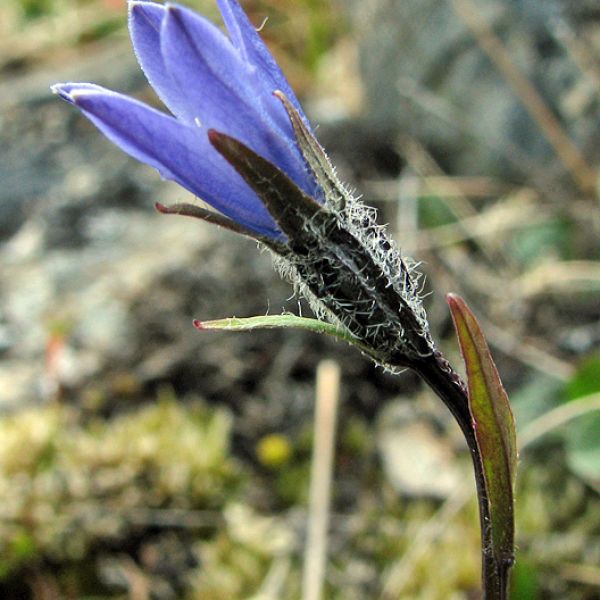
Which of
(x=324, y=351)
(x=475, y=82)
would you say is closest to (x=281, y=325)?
(x=324, y=351)

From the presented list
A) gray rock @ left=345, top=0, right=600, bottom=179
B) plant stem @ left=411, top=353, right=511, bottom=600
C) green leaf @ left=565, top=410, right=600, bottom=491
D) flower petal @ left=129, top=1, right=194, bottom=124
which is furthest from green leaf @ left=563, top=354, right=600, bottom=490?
flower petal @ left=129, top=1, right=194, bottom=124

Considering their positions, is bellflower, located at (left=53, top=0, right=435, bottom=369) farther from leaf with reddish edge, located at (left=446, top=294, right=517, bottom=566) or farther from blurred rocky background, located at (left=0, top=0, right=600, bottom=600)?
blurred rocky background, located at (left=0, top=0, right=600, bottom=600)

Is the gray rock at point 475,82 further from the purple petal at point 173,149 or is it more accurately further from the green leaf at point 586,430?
the purple petal at point 173,149

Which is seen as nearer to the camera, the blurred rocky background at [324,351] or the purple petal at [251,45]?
the purple petal at [251,45]

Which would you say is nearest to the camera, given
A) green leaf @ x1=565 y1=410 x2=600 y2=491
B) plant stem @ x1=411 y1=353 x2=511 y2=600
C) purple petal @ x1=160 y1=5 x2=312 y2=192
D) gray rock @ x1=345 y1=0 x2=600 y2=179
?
purple petal @ x1=160 y1=5 x2=312 y2=192

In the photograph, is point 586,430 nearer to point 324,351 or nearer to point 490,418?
point 324,351

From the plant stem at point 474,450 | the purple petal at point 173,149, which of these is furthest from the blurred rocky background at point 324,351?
the purple petal at point 173,149
